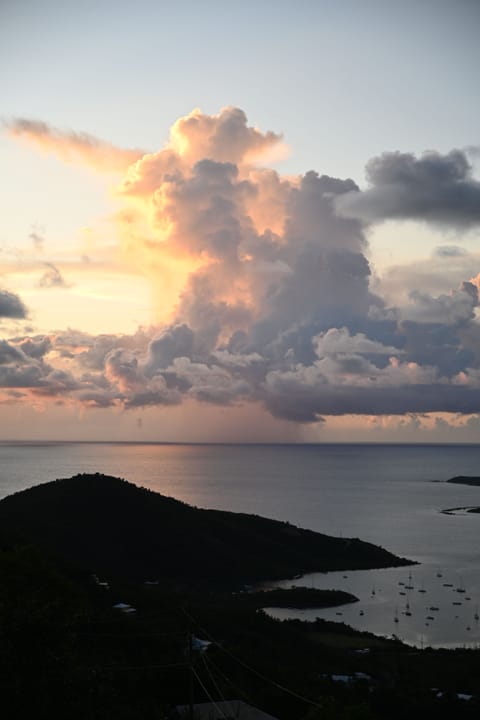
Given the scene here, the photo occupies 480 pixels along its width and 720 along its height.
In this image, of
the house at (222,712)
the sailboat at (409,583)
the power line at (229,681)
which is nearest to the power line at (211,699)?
the house at (222,712)

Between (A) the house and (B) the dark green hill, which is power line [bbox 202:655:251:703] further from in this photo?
(B) the dark green hill

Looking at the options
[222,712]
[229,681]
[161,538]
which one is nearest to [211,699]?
[229,681]

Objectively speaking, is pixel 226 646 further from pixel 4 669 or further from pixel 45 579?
pixel 4 669

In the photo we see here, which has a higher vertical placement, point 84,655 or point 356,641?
point 84,655

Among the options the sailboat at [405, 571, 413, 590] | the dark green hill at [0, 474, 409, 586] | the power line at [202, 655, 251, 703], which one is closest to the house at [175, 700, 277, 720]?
the power line at [202, 655, 251, 703]

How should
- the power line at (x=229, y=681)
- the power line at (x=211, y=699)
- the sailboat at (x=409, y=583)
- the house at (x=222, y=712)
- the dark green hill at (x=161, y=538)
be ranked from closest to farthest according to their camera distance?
1. the house at (x=222, y=712)
2. the power line at (x=211, y=699)
3. the power line at (x=229, y=681)
4. the sailboat at (x=409, y=583)
5. the dark green hill at (x=161, y=538)

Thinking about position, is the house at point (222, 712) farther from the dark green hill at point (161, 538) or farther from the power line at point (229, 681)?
the dark green hill at point (161, 538)

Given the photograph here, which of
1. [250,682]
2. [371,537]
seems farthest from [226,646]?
[371,537]

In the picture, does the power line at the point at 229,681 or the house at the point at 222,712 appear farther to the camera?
the power line at the point at 229,681
